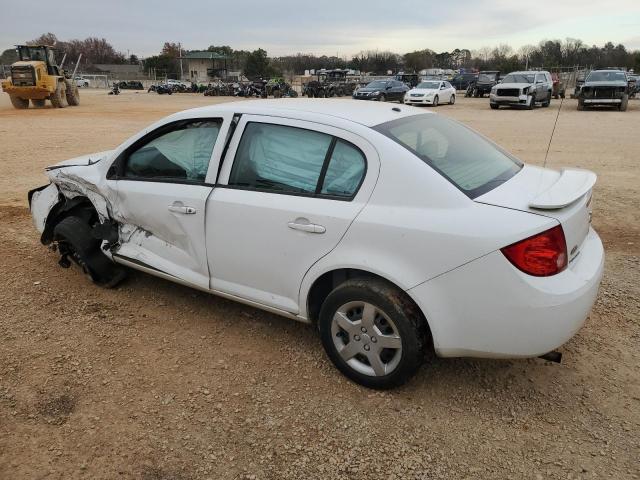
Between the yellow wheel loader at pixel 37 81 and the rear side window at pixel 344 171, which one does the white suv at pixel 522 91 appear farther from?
the rear side window at pixel 344 171

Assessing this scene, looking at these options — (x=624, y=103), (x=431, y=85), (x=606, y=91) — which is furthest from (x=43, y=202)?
(x=431, y=85)

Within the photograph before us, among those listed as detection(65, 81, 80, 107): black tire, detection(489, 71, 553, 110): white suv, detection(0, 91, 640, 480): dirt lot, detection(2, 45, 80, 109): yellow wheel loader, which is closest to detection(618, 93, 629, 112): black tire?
detection(489, 71, 553, 110): white suv

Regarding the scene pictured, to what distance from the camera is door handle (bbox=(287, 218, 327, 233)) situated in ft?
9.68

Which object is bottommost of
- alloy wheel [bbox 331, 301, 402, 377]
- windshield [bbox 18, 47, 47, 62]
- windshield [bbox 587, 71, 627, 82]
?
alloy wheel [bbox 331, 301, 402, 377]

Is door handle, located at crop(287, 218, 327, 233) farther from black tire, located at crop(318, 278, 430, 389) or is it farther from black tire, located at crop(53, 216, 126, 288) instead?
black tire, located at crop(53, 216, 126, 288)

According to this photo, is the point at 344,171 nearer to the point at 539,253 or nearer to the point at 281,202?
the point at 281,202

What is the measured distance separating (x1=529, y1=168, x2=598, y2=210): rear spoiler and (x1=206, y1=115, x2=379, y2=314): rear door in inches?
35.4

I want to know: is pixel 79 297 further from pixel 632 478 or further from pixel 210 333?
pixel 632 478

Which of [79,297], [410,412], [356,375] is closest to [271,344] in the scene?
[356,375]

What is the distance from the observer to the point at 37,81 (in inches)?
976

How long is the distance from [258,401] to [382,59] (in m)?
92.0

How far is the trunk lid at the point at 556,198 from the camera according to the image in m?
2.64

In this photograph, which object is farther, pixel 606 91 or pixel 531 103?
pixel 531 103

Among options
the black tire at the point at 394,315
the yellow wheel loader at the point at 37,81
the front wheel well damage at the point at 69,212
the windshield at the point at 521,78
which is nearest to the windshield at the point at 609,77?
the windshield at the point at 521,78
